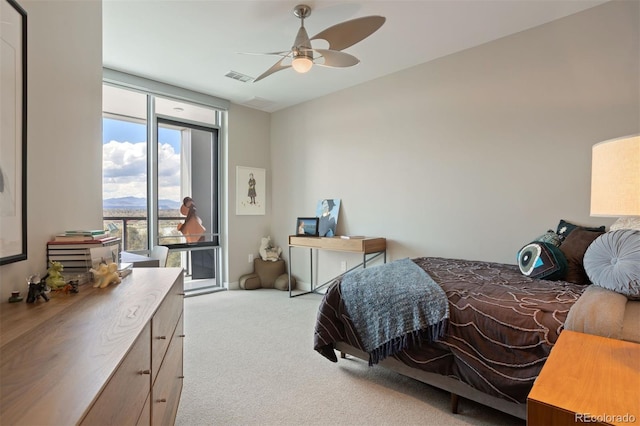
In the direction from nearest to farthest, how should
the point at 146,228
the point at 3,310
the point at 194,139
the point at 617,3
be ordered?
the point at 3,310 < the point at 617,3 < the point at 146,228 < the point at 194,139

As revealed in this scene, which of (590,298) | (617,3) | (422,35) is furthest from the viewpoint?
(422,35)

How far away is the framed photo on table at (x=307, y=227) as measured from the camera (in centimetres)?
438

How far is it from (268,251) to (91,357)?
14.1 feet

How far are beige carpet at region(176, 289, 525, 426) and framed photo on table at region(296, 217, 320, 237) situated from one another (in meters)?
1.46

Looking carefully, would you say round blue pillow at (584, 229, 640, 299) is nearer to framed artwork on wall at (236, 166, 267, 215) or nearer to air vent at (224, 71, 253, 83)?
air vent at (224, 71, 253, 83)

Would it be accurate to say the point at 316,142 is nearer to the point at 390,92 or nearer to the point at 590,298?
the point at 390,92

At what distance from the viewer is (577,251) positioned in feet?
7.13

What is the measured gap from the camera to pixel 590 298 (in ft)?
5.07

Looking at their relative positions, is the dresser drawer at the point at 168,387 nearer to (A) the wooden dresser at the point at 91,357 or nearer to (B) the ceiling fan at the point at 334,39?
(A) the wooden dresser at the point at 91,357

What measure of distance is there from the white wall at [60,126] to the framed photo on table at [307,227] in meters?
2.75

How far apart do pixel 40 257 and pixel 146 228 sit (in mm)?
2871

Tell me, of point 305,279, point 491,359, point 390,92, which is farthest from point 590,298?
point 305,279

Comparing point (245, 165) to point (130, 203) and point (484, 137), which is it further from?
point (484, 137)

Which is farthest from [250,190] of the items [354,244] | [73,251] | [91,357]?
[91,357]
